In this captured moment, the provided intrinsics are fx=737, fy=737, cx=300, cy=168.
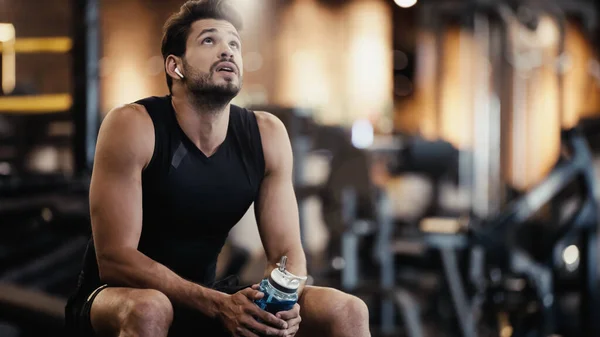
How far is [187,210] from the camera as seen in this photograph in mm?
1869

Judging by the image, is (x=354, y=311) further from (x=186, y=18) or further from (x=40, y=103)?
(x=40, y=103)

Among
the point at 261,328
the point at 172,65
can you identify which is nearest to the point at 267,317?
the point at 261,328

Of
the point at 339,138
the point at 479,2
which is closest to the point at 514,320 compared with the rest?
the point at 339,138

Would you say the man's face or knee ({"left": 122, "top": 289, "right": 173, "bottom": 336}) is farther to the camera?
the man's face

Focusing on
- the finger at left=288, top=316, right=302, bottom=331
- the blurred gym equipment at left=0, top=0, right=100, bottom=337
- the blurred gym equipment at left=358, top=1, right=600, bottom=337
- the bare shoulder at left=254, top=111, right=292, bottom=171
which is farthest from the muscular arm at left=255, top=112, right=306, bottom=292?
the blurred gym equipment at left=358, top=1, right=600, bottom=337

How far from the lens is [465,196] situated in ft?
25.0

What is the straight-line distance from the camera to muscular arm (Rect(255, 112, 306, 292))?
2000mm

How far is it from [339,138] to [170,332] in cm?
337

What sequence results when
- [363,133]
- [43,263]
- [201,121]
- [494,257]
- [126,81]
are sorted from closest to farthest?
[201,121]
[43,263]
[494,257]
[363,133]
[126,81]

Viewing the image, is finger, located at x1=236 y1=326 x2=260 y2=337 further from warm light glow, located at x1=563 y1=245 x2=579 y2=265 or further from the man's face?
warm light glow, located at x1=563 y1=245 x2=579 y2=265

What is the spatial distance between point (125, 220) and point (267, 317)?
0.42 m

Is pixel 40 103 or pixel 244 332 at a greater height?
pixel 40 103

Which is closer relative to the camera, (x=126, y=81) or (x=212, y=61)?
(x=212, y=61)

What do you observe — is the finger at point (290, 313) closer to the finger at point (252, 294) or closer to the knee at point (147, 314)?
the finger at point (252, 294)
